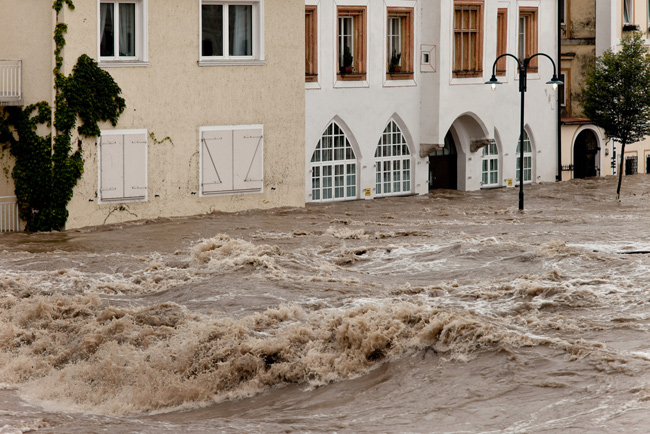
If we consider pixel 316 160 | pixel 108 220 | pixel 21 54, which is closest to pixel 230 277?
pixel 108 220

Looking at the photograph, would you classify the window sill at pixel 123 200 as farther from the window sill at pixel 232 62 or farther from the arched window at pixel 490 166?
the arched window at pixel 490 166

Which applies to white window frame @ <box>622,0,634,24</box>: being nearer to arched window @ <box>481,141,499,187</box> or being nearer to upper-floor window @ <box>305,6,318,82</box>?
arched window @ <box>481,141,499,187</box>

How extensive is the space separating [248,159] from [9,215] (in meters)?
6.43

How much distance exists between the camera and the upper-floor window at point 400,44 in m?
33.8

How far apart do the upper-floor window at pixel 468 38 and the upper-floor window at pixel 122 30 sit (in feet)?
38.0

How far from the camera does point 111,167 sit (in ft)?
87.9

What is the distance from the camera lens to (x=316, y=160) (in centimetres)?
3219

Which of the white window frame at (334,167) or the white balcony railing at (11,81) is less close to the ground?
the white balcony railing at (11,81)

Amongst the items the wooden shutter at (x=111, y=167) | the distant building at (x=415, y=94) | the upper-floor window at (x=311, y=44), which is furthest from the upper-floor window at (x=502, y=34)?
the wooden shutter at (x=111, y=167)

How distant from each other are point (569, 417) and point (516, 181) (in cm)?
2683

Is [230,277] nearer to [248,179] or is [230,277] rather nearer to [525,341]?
[525,341]

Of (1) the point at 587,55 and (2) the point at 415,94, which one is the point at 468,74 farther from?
(1) the point at 587,55

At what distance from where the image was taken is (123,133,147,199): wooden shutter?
2703 centimetres

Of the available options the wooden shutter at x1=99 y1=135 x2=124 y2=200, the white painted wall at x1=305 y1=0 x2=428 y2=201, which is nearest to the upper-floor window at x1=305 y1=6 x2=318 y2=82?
the white painted wall at x1=305 y1=0 x2=428 y2=201
